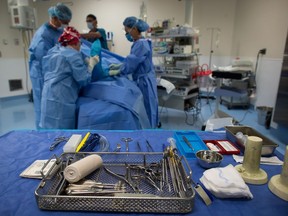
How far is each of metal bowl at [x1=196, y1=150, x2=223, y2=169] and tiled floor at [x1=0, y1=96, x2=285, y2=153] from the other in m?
2.03

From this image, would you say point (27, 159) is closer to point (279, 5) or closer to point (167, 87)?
point (167, 87)

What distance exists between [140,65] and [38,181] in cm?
192

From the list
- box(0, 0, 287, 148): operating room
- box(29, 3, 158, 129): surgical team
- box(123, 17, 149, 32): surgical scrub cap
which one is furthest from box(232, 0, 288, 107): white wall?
box(29, 3, 158, 129): surgical team

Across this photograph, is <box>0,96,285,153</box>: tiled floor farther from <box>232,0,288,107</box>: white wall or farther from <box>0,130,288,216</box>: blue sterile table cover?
<box>0,130,288,216</box>: blue sterile table cover

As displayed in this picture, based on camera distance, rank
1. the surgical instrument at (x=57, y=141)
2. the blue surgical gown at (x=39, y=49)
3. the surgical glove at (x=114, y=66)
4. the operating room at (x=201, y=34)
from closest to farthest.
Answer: the surgical instrument at (x=57, y=141), the surgical glove at (x=114, y=66), the blue surgical gown at (x=39, y=49), the operating room at (x=201, y=34)

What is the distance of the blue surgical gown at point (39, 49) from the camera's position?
7.88 feet

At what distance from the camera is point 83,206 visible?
0.68 m

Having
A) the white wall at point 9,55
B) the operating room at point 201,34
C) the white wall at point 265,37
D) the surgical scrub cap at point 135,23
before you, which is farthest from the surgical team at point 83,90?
the white wall at point 9,55

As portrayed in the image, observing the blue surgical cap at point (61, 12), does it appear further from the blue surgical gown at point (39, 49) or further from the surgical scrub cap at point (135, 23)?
the surgical scrub cap at point (135, 23)

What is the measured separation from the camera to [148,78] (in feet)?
8.57

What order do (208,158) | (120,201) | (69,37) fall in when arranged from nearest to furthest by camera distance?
(120,201) → (208,158) → (69,37)

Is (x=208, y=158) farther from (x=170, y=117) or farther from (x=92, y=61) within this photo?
(x=170, y=117)

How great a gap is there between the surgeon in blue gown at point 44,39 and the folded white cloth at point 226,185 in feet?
7.20

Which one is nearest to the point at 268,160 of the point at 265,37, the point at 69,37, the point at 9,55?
the point at 69,37
